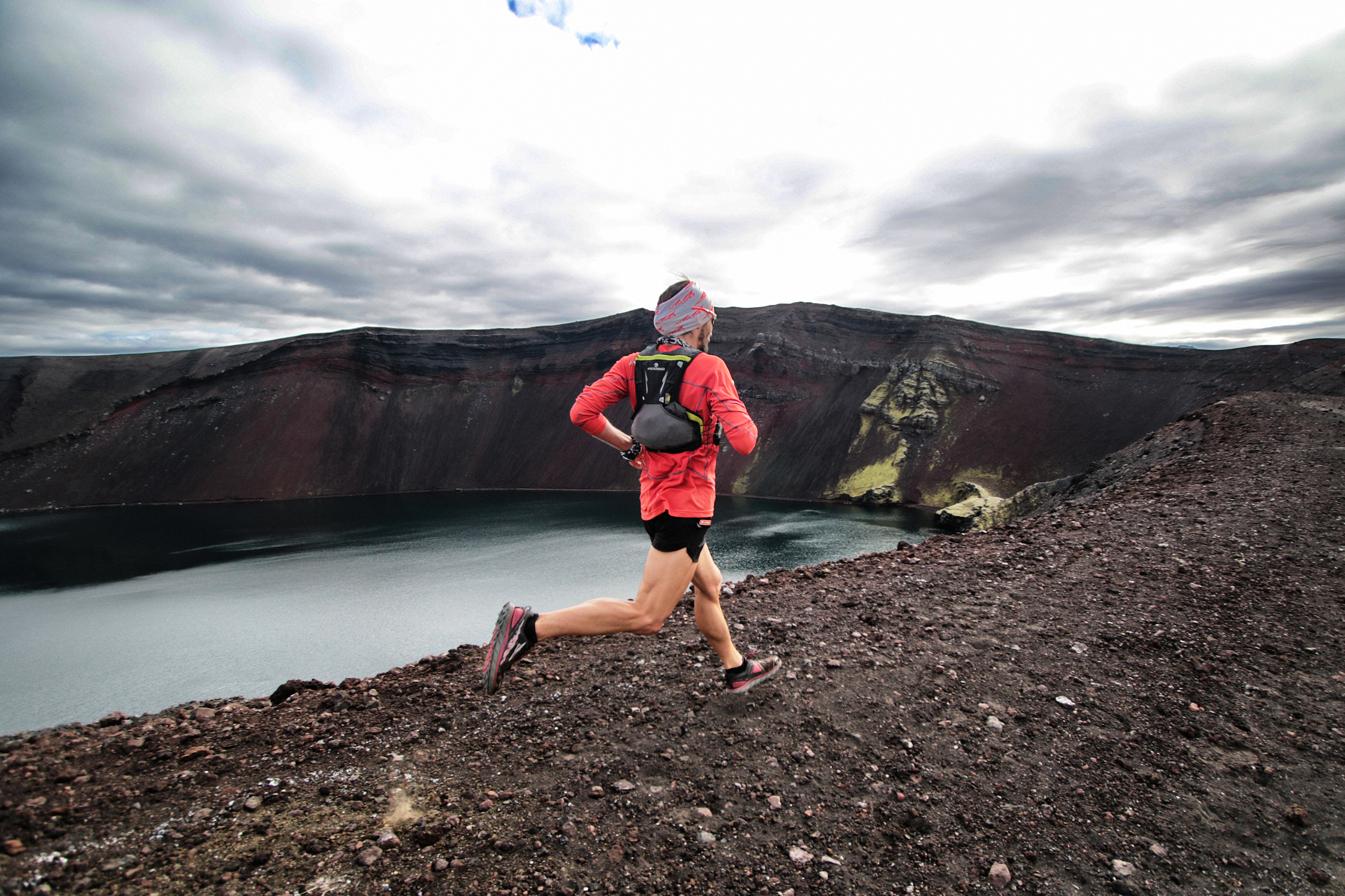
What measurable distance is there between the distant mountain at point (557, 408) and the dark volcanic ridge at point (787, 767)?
126 feet

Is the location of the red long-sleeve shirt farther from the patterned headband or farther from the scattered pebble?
the scattered pebble

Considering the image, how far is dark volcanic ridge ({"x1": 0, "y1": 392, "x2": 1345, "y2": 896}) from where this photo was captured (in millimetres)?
2223

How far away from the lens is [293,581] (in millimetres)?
23312

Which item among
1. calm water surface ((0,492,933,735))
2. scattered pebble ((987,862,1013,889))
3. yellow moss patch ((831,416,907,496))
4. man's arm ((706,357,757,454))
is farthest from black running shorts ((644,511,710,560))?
yellow moss patch ((831,416,907,496))

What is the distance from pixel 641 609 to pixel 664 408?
3.37 feet

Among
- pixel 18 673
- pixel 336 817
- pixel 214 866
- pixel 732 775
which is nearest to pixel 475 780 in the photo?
pixel 336 817

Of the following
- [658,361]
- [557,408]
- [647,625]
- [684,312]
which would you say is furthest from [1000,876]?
[557,408]

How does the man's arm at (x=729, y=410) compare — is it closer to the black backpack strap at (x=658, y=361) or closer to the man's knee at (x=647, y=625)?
the black backpack strap at (x=658, y=361)

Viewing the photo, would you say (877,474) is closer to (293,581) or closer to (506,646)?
(293,581)

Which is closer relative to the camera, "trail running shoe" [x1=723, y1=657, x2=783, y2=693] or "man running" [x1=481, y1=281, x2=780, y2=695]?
"man running" [x1=481, y1=281, x2=780, y2=695]

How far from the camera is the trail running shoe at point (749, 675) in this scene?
345 centimetres

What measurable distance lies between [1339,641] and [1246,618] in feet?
1.45

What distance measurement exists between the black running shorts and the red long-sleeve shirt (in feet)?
0.08

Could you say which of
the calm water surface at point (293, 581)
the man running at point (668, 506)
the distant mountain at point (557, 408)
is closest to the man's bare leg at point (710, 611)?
the man running at point (668, 506)
